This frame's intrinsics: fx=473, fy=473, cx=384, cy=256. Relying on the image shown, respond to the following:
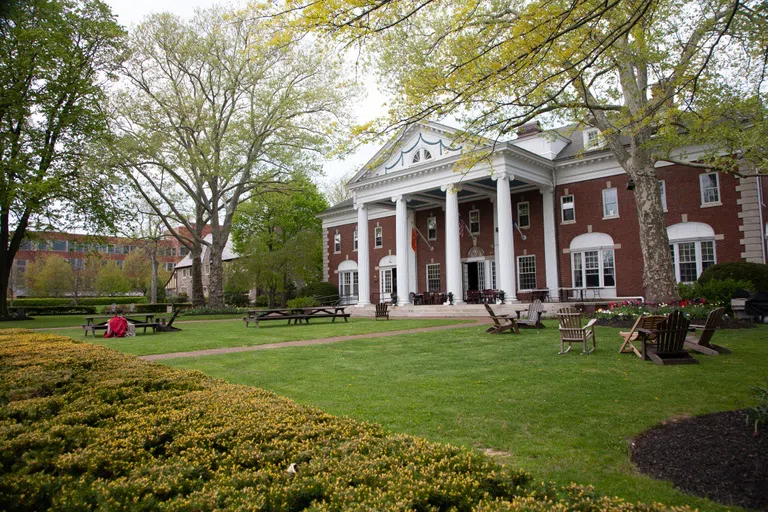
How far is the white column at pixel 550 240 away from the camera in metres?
29.1

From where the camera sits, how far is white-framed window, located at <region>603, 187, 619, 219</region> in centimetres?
2727

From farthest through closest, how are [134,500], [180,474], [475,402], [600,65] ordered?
1. [600,65]
2. [475,402]
3. [180,474]
4. [134,500]

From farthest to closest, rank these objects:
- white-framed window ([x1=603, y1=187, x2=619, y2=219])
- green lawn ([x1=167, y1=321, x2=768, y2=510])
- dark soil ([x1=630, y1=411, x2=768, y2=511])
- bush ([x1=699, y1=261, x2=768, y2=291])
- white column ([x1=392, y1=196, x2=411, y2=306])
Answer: white column ([x1=392, y1=196, x2=411, y2=306])
white-framed window ([x1=603, y1=187, x2=619, y2=219])
bush ([x1=699, y1=261, x2=768, y2=291])
green lawn ([x1=167, y1=321, x2=768, y2=510])
dark soil ([x1=630, y1=411, x2=768, y2=511])

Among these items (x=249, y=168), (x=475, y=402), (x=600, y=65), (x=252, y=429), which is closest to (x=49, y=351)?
(x=252, y=429)

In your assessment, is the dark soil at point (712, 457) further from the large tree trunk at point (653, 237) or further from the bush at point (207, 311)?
the bush at point (207, 311)

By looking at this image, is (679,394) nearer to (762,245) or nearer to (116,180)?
(762,245)

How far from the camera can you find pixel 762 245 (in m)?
22.4

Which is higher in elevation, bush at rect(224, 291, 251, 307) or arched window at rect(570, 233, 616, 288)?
arched window at rect(570, 233, 616, 288)

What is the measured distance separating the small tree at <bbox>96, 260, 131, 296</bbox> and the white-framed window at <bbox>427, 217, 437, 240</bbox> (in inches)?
1774

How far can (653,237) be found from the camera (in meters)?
17.3

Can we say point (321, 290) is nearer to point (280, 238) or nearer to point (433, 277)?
point (433, 277)

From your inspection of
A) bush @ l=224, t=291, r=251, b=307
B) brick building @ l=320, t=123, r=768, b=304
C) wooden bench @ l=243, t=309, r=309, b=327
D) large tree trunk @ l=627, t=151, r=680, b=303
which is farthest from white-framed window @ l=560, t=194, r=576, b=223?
bush @ l=224, t=291, r=251, b=307

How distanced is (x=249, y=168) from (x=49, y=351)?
84.6ft

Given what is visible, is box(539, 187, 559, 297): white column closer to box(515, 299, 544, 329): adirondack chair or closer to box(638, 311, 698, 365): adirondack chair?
box(515, 299, 544, 329): adirondack chair
